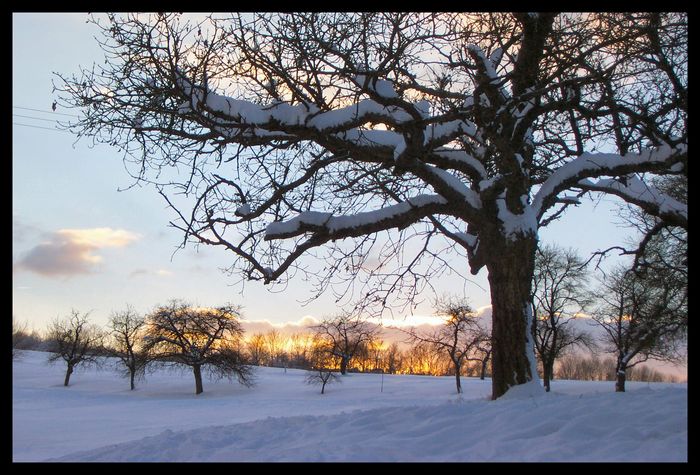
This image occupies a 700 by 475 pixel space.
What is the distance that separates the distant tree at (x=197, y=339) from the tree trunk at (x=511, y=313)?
138 ft

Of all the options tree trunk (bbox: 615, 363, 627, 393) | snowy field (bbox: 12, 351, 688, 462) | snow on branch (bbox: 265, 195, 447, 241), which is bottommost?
tree trunk (bbox: 615, 363, 627, 393)

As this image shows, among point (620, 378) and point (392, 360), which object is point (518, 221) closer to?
point (620, 378)

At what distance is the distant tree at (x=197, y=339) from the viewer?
49.2 metres

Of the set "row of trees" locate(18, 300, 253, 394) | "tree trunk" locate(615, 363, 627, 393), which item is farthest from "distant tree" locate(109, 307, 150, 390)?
"tree trunk" locate(615, 363, 627, 393)

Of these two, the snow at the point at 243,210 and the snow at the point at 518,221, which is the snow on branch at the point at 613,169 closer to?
the snow at the point at 518,221

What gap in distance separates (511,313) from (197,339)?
148 ft

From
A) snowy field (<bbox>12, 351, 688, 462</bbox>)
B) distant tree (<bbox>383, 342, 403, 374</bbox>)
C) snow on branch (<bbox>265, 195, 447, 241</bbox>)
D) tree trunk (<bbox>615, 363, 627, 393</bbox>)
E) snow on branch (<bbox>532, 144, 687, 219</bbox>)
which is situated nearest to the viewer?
snowy field (<bbox>12, 351, 688, 462</bbox>)

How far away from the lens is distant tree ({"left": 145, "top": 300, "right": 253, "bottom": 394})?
49156 mm

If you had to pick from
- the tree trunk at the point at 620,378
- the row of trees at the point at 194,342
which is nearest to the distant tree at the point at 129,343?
the row of trees at the point at 194,342

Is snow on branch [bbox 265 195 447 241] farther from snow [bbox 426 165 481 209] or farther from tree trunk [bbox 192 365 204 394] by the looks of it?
tree trunk [bbox 192 365 204 394]

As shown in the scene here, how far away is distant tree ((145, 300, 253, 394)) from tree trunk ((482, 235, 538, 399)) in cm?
4218

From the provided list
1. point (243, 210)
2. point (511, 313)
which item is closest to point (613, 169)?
point (511, 313)
